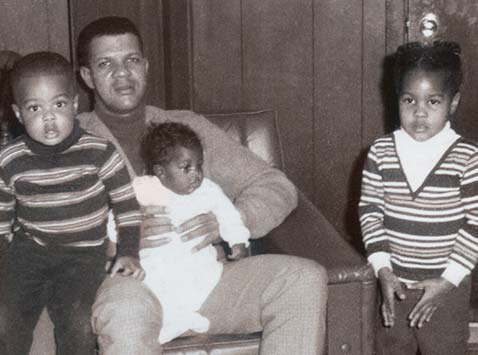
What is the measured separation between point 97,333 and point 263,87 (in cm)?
162

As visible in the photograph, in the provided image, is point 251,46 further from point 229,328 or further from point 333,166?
point 229,328

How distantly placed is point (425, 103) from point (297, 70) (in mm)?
1283

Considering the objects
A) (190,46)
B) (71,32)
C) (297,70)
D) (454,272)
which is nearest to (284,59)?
(297,70)

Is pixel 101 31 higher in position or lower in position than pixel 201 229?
higher

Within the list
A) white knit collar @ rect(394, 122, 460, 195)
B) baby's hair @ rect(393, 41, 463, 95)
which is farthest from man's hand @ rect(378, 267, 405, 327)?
baby's hair @ rect(393, 41, 463, 95)

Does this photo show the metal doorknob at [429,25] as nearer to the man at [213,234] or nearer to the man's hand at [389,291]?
the man at [213,234]

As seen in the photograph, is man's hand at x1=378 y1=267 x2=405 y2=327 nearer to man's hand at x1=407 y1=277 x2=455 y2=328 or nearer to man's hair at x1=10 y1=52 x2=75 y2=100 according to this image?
man's hand at x1=407 y1=277 x2=455 y2=328

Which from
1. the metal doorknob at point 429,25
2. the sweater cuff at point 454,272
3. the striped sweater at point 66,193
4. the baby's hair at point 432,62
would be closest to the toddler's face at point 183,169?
the striped sweater at point 66,193

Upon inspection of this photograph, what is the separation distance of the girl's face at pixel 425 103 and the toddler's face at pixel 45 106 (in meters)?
0.85

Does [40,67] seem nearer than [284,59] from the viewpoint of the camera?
Yes

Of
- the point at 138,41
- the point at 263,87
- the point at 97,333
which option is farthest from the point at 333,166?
the point at 97,333

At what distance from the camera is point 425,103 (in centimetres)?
219

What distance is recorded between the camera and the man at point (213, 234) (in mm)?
2002

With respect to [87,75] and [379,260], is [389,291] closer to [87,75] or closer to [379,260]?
[379,260]
